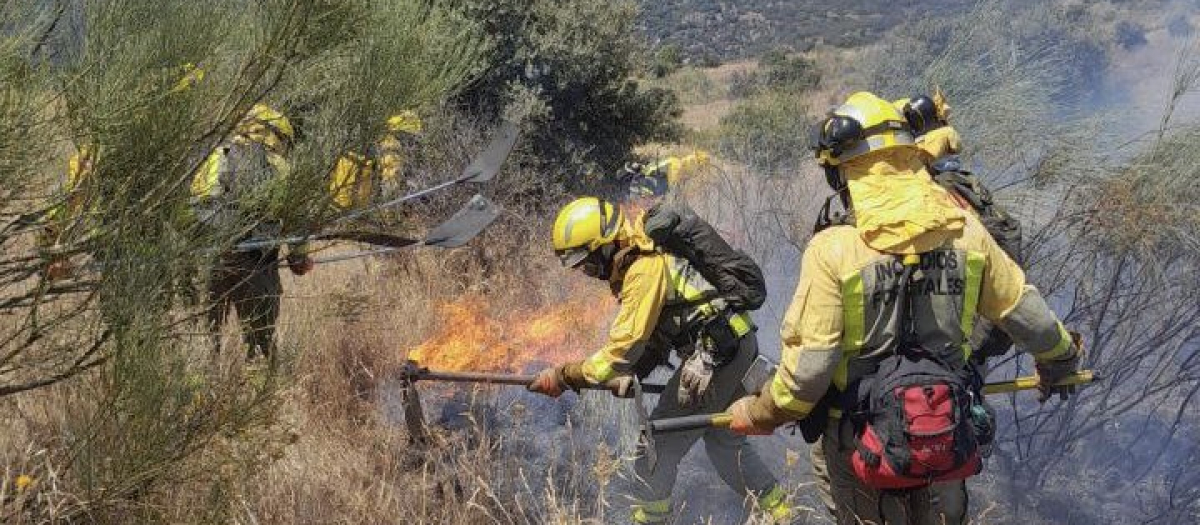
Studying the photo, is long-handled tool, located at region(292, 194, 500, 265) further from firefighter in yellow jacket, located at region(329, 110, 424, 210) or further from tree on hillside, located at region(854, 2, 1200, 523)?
tree on hillside, located at region(854, 2, 1200, 523)

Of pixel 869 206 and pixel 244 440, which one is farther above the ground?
pixel 869 206

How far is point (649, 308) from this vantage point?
136 inches

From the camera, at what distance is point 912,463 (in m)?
2.45

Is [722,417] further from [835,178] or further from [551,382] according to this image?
[551,382]

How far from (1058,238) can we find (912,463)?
113 inches

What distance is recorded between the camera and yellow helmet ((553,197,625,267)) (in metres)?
3.56

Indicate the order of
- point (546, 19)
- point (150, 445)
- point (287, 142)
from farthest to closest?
1. point (546, 19)
2. point (287, 142)
3. point (150, 445)

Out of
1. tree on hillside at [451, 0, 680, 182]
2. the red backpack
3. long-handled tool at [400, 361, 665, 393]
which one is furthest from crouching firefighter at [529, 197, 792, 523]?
tree on hillside at [451, 0, 680, 182]

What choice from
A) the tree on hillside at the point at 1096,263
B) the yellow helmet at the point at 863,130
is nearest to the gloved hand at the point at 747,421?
the yellow helmet at the point at 863,130

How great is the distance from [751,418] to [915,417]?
52 cm

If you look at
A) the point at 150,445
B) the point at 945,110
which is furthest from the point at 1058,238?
the point at 150,445

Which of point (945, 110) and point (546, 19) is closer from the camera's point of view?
point (945, 110)

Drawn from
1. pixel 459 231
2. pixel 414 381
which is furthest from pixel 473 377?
pixel 459 231

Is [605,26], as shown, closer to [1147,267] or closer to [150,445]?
[1147,267]
